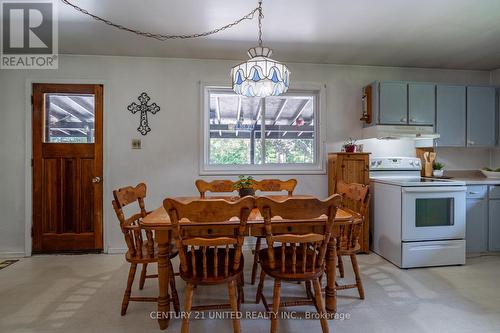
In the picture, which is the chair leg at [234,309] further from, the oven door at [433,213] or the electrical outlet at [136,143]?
the electrical outlet at [136,143]

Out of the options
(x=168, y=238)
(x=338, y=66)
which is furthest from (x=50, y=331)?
(x=338, y=66)

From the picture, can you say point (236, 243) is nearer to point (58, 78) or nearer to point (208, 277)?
point (208, 277)

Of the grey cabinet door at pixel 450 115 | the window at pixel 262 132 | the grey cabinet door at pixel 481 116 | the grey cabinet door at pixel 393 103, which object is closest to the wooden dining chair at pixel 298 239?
the window at pixel 262 132

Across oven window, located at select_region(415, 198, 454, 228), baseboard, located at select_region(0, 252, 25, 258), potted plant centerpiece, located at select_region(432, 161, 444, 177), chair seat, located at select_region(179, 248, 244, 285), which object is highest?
potted plant centerpiece, located at select_region(432, 161, 444, 177)

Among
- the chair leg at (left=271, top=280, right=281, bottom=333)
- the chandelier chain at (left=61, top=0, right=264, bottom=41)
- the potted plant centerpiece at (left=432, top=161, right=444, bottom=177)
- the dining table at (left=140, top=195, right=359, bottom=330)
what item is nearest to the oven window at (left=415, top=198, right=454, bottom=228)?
the potted plant centerpiece at (left=432, top=161, right=444, bottom=177)

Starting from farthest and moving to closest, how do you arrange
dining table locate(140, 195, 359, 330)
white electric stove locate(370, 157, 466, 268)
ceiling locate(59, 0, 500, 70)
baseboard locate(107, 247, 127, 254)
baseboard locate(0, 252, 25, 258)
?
baseboard locate(107, 247, 127, 254) → baseboard locate(0, 252, 25, 258) → white electric stove locate(370, 157, 466, 268) → ceiling locate(59, 0, 500, 70) → dining table locate(140, 195, 359, 330)

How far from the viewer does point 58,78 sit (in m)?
3.17

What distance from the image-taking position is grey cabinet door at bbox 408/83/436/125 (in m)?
3.31

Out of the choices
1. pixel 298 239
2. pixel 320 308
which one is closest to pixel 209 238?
pixel 298 239

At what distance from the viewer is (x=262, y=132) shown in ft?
11.5

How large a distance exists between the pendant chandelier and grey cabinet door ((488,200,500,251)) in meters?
3.08

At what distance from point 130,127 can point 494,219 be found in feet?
15.1

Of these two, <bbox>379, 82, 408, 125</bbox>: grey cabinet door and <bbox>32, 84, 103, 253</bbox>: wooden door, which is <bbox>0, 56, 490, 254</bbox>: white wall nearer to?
<bbox>32, 84, 103, 253</bbox>: wooden door

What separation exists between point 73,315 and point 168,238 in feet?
3.44
